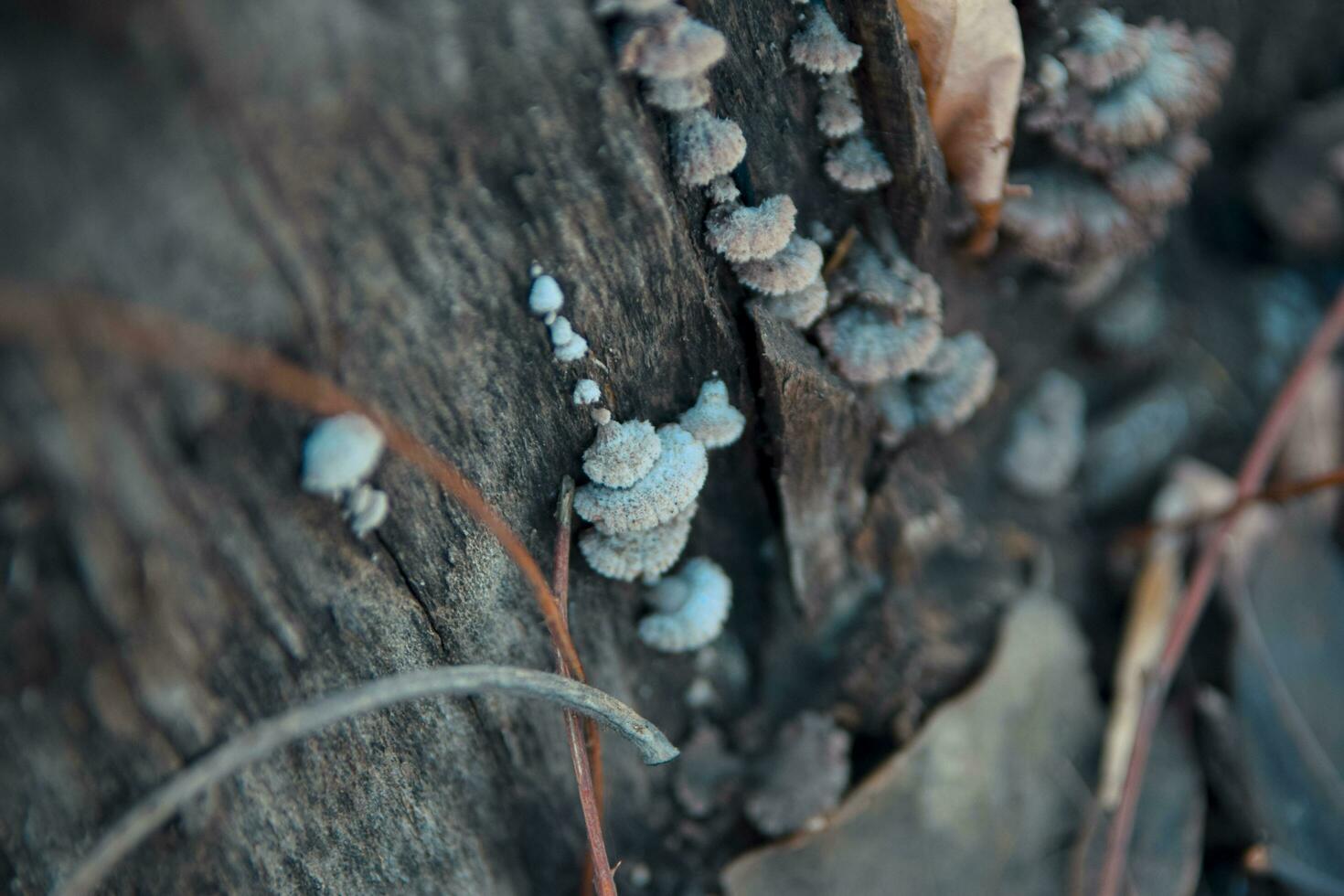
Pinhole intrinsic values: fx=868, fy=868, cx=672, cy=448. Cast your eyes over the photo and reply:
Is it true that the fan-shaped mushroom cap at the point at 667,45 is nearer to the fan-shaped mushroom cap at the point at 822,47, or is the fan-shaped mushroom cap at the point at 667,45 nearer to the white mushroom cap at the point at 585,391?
the fan-shaped mushroom cap at the point at 822,47

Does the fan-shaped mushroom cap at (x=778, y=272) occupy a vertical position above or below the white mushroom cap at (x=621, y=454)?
above

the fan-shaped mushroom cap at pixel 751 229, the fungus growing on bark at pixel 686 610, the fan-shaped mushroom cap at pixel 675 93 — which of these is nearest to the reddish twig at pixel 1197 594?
the fungus growing on bark at pixel 686 610

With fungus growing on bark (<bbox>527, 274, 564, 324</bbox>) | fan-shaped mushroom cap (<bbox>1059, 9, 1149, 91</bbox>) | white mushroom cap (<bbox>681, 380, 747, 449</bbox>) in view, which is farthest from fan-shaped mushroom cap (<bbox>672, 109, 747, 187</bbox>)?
fan-shaped mushroom cap (<bbox>1059, 9, 1149, 91</bbox>)

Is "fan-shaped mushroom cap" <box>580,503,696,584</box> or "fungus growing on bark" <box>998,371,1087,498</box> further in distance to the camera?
"fungus growing on bark" <box>998,371,1087,498</box>

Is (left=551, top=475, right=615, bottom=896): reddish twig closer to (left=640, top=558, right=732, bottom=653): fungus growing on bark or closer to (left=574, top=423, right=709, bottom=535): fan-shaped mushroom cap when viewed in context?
(left=574, top=423, right=709, bottom=535): fan-shaped mushroom cap

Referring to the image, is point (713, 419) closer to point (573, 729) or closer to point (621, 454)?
point (621, 454)

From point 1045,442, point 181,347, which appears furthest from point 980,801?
point 181,347
